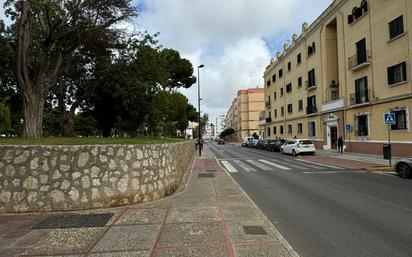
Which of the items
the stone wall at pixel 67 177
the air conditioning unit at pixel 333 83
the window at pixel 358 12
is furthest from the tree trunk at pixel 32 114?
the air conditioning unit at pixel 333 83

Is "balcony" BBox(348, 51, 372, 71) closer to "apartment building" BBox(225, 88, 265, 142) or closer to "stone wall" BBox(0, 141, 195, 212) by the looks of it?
"stone wall" BBox(0, 141, 195, 212)

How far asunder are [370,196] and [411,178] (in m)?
5.14

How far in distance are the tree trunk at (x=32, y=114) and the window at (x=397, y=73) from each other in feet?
70.6

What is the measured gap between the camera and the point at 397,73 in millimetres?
22766

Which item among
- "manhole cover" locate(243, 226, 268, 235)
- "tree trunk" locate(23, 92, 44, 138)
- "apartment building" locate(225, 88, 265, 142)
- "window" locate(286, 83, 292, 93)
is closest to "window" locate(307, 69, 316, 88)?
"window" locate(286, 83, 292, 93)

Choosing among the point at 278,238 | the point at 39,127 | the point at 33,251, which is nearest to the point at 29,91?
the point at 39,127

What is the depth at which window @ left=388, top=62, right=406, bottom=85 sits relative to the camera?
A: 72.1 feet

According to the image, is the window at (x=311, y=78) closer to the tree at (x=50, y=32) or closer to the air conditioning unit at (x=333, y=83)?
the air conditioning unit at (x=333, y=83)

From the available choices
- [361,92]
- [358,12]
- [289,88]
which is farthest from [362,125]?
[289,88]

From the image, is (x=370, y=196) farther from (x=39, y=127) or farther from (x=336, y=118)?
(x=336, y=118)

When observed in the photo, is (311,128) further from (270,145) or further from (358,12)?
(358,12)

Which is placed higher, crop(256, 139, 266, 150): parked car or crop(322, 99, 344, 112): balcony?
crop(322, 99, 344, 112): balcony

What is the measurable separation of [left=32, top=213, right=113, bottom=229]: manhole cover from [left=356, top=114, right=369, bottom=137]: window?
24.6 meters

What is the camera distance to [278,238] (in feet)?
17.7
